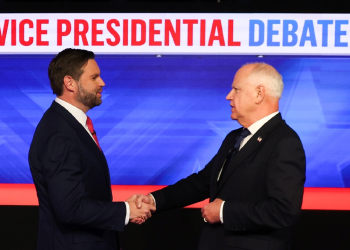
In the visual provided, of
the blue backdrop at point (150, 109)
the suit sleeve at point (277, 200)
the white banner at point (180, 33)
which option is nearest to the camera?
the suit sleeve at point (277, 200)

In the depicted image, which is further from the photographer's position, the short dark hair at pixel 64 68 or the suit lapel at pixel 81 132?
the short dark hair at pixel 64 68

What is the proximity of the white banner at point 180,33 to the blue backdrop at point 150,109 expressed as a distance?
1.21 ft

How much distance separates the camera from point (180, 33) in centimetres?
460

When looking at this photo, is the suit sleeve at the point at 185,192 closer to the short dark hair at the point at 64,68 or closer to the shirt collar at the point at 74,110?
the shirt collar at the point at 74,110

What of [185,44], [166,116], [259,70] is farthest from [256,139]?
[166,116]

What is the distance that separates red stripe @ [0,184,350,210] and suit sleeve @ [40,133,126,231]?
2.55 metres

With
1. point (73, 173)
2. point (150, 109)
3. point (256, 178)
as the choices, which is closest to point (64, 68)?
point (73, 173)

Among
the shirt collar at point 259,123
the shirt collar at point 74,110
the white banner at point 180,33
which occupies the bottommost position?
the shirt collar at point 259,123

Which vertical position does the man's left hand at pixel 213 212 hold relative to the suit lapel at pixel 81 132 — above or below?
below

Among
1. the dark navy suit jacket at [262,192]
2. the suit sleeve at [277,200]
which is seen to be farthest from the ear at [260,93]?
the suit sleeve at [277,200]

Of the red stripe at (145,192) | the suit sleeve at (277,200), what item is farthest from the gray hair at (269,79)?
the red stripe at (145,192)

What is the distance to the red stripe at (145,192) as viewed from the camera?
4.34 meters

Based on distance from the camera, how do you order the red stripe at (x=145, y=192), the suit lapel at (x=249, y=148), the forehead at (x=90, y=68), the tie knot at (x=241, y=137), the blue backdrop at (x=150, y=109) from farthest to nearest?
the blue backdrop at (x=150, y=109), the red stripe at (x=145, y=192), the forehead at (x=90, y=68), the tie knot at (x=241, y=137), the suit lapel at (x=249, y=148)
